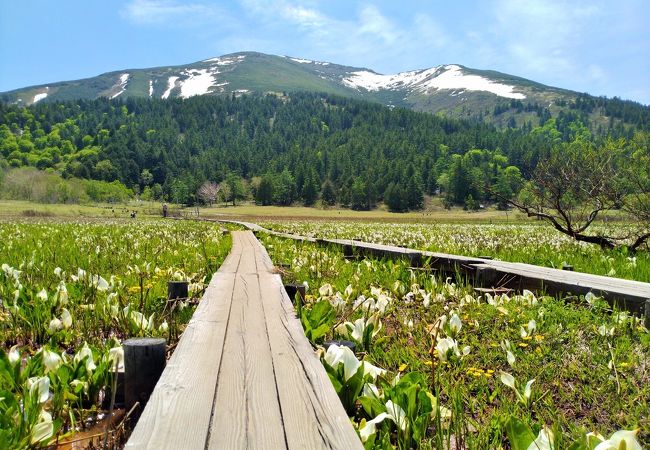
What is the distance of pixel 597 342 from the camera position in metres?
3.82

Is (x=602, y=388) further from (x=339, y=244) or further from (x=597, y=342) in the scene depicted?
(x=339, y=244)

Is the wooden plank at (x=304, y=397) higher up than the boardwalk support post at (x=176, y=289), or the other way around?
the wooden plank at (x=304, y=397)

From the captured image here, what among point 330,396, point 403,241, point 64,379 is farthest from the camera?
point 403,241

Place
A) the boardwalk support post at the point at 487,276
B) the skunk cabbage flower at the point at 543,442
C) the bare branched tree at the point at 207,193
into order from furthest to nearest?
the bare branched tree at the point at 207,193 → the boardwalk support post at the point at 487,276 → the skunk cabbage flower at the point at 543,442

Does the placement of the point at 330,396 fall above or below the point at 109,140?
below

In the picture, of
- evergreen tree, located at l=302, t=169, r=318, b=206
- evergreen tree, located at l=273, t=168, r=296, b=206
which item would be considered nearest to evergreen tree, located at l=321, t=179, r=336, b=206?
evergreen tree, located at l=302, t=169, r=318, b=206

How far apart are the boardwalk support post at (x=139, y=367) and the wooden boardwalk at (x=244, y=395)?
0.50 feet

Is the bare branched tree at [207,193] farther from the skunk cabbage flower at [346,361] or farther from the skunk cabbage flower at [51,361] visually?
the skunk cabbage flower at [346,361]

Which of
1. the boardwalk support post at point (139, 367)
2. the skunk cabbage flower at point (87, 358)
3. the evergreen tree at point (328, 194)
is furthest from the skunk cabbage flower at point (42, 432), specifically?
the evergreen tree at point (328, 194)

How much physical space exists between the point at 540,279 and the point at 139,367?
4.83m

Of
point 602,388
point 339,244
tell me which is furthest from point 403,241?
point 602,388

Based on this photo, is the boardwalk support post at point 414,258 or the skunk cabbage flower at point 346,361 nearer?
the skunk cabbage flower at point 346,361

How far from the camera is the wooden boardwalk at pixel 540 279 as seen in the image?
15.0 feet

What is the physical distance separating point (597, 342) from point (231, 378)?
3172 mm
